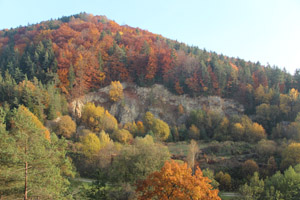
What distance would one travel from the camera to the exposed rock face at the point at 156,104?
222ft

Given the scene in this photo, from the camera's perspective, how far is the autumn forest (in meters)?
18.7

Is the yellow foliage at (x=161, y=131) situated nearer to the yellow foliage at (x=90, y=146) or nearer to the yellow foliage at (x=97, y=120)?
the yellow foliage at (x=97, y=120)

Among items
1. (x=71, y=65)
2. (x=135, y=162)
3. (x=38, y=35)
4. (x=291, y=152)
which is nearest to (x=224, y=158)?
(x=291, y=152)

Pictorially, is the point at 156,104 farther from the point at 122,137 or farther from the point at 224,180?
the point at 224,180

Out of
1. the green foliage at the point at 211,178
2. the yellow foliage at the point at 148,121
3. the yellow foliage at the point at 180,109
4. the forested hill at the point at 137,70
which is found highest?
the forested hill at the point at 137,70

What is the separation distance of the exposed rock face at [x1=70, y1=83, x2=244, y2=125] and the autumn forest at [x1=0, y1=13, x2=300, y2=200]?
1.99ft

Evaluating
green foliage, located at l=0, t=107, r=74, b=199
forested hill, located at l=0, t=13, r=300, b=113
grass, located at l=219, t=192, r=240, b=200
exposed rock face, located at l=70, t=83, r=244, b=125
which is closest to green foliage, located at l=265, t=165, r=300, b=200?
grass, located at l=219, t=192, r=240, b=200

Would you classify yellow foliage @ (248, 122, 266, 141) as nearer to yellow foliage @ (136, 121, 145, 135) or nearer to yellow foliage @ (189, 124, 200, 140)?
yellow foliage @ (189, 124, 200, 140)

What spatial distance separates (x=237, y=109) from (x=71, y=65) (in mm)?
50138

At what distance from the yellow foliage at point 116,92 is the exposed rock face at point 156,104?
1617 mm

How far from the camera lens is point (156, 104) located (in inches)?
2761

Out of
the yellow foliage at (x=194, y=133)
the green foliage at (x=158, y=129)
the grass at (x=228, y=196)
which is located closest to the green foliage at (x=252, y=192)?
the grass at (x=228, y=196)

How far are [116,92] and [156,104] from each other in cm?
1248

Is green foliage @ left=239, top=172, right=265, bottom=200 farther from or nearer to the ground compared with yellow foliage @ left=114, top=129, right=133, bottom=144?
nearer to the ground
